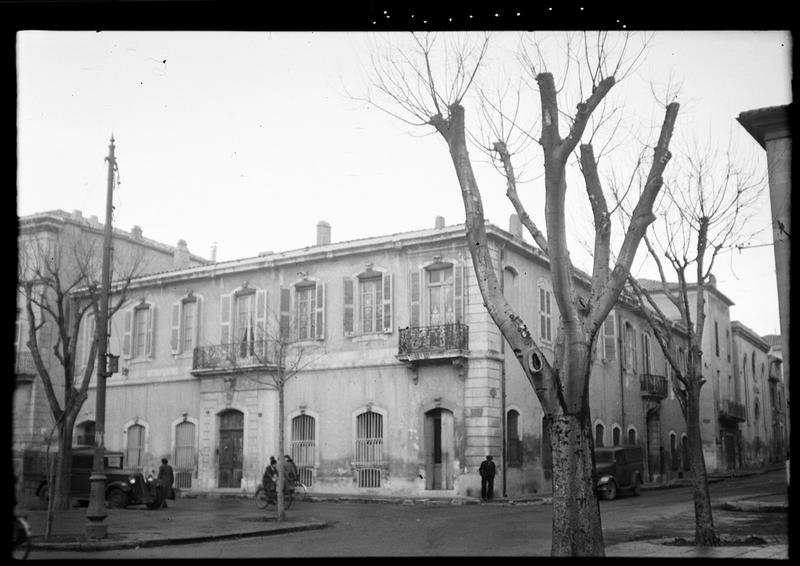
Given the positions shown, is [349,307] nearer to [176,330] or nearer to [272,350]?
[272,350]

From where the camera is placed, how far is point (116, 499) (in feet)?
66.9

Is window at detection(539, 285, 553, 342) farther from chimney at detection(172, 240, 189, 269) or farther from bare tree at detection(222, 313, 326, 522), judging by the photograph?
chimney at detection(172, 240, 189, 269)

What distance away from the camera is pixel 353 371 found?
2508cm

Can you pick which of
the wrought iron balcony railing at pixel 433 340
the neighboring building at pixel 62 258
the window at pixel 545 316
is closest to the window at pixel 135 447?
the neighboring building at pixel 62 258

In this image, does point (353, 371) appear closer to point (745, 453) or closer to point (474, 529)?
point (474, 529)

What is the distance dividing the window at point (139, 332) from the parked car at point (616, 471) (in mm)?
15062

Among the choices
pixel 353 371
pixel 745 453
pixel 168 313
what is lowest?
pixel 745 453

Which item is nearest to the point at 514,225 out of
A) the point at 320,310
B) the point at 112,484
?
the point at 320,310

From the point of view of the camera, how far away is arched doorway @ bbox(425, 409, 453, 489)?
23328mm

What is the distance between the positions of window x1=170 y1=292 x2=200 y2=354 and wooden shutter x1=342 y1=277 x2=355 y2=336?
5733mm

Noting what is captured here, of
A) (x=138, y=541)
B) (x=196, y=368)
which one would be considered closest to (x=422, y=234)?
(x=196, y=368)

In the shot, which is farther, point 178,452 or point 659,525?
point 178,452
